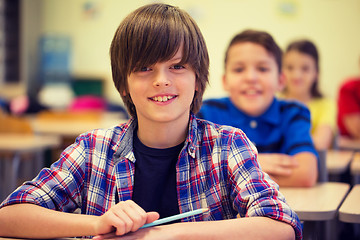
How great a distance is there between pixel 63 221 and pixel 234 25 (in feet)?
20.5

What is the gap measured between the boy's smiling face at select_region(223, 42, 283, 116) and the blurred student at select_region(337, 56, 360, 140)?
6.32 ft

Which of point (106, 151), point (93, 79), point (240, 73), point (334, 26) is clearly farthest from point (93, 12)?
point (106, 151)

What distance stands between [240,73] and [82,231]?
3.91ft

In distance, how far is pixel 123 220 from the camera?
3.10 feet

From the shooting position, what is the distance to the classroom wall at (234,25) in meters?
6.26

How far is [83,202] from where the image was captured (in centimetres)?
123

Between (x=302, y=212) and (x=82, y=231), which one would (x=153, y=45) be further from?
(x=302, y=212)

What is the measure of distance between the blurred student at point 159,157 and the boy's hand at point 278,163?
53cm

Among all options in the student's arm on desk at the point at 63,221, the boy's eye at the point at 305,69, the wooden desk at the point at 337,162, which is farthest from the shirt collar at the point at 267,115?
the boy's eye at the point at 305,69

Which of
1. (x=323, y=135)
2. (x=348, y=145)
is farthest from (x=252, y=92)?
(x=348, y=145)

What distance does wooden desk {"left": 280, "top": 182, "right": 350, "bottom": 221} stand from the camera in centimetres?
140

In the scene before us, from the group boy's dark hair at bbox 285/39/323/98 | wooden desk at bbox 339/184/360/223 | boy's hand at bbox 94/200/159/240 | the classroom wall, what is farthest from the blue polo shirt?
the classroom wall

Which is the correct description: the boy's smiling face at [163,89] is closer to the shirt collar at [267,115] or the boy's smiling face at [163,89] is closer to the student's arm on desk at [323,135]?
the shirt collar at [267,115]

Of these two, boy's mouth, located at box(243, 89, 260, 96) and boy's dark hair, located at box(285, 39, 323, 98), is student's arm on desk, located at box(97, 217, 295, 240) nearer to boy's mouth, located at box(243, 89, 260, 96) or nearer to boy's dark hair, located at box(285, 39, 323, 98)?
boy's mouth, located at box(243, 89, 260, 96)
